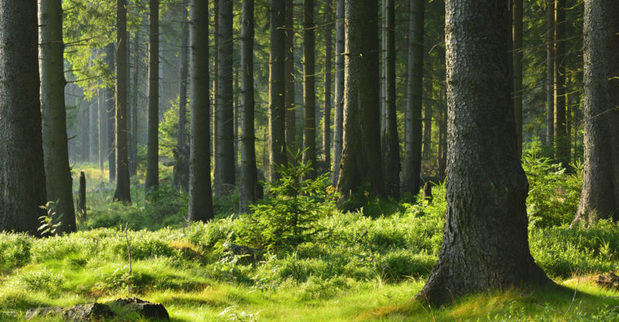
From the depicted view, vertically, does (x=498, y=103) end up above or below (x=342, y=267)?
above

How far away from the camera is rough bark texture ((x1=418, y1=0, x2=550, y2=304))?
4914mm

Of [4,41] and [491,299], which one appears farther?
[4,41]

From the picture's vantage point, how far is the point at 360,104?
11.3 metres

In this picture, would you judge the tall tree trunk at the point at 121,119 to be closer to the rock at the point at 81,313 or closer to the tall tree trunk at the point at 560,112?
the rock at the point at 81,313

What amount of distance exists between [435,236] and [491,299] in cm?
341

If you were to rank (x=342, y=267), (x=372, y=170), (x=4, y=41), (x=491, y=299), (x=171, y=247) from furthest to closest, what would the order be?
(x=372, y=170)
(x=4, y=41)
(x=171, y=247)
(x=342, y=267)
(x=491, y=299)

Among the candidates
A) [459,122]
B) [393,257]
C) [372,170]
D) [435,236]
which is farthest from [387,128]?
[459,122]

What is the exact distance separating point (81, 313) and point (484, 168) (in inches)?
171

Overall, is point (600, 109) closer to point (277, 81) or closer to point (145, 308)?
point (145, 308)

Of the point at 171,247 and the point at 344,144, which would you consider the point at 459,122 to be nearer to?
the point at 171,247

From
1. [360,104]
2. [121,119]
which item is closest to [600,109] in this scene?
[360,104]

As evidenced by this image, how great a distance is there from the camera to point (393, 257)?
7.12m

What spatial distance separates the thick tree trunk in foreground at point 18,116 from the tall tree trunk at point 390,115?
A: 9173 mm

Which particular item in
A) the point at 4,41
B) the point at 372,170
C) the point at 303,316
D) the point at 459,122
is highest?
the point at 4,41
